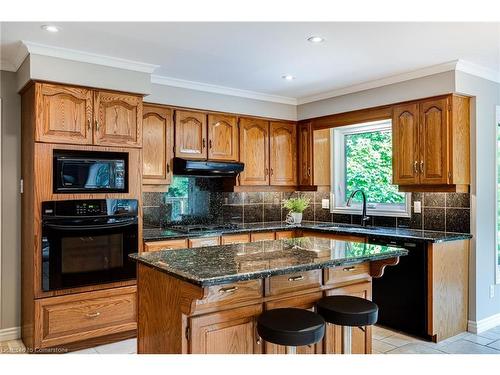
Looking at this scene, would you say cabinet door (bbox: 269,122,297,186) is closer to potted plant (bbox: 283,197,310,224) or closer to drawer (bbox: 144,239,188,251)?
potted plant (bbox: 283,197,310,224)

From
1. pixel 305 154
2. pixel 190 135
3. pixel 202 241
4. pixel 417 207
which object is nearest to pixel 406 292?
pixel 417 207

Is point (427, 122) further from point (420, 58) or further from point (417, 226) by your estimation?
point (417, 226)

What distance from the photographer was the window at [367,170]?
4688 millimetres

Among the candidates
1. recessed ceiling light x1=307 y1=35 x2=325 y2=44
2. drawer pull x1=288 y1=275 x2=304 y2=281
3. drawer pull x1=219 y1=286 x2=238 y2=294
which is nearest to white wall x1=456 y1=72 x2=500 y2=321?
recessed ceiling light x1=307 y1=35 x2=325 y2=44

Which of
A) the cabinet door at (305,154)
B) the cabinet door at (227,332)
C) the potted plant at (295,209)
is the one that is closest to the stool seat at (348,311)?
the cabinet door at (227,332)

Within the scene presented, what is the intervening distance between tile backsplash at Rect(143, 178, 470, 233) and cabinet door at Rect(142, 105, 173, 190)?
0.39 metres

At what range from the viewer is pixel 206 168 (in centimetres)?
437

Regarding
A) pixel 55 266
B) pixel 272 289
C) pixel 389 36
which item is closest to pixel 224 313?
pixel 272 289

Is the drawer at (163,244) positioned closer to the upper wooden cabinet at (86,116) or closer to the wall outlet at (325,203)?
the upper wooden cabinet at (86,116)

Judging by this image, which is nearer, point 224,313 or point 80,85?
point 224,313

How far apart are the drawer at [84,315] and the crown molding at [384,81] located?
297 cm

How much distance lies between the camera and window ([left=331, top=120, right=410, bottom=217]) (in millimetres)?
4688

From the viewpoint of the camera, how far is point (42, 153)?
128 inches

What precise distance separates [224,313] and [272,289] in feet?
1.07
